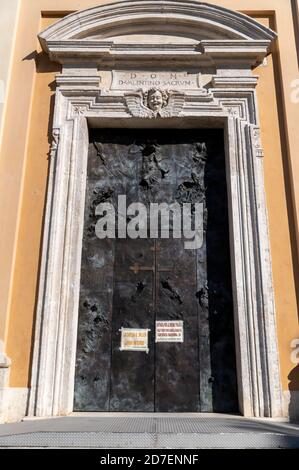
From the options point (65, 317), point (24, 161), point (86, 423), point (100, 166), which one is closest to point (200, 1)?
point (100, 166)

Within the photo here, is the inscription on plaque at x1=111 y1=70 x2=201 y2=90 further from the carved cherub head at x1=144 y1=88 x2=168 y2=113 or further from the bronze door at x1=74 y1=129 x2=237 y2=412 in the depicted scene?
the bronze door at x1=74 y1=129 x2=237 y2=412

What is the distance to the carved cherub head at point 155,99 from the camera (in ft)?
19.6

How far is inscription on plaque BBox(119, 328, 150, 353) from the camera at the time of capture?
17.5 ft

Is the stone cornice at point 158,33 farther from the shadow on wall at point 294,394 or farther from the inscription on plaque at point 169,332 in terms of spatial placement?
the shadow on wall at point 294,394

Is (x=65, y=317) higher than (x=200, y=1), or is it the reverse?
(x=200, y=1)

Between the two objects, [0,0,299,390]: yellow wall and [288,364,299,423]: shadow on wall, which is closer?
[288,364,299,423]: shadow on wall

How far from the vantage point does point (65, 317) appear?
515cm

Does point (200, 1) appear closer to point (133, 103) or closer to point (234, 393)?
point (133, 103)

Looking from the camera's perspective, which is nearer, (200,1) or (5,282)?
(5,282)

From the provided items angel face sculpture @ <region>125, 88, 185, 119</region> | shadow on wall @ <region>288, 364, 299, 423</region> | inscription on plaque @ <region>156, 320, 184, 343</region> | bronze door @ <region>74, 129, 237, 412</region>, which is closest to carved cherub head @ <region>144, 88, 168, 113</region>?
angel face sculpture @ <region>125, 88, 185, 119</region>

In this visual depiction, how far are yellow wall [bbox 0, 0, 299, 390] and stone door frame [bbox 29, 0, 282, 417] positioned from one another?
0.16 m

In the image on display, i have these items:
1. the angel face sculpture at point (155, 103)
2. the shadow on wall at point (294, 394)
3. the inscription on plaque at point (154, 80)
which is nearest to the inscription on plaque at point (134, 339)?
the shadow on wall at point (294, 394)

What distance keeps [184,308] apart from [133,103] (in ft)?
9.03
